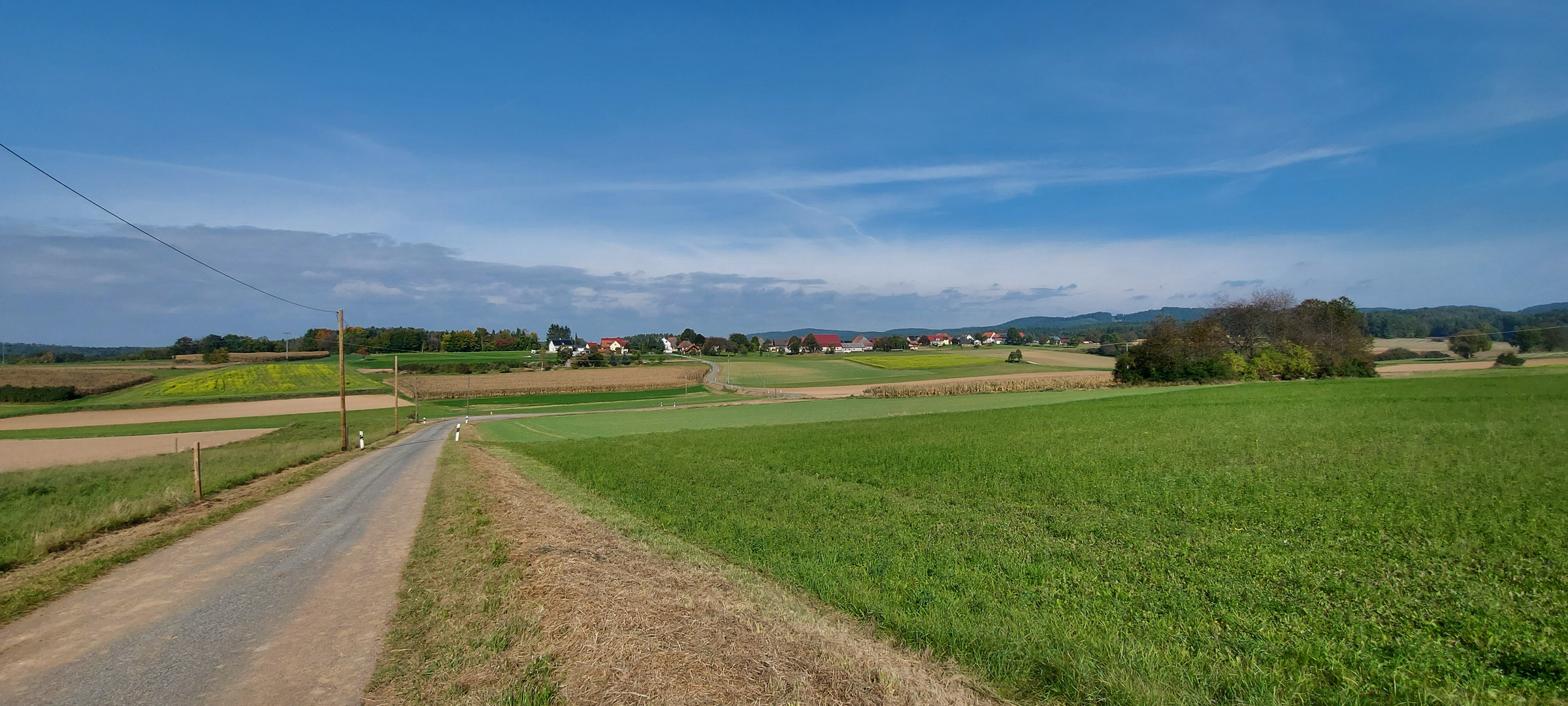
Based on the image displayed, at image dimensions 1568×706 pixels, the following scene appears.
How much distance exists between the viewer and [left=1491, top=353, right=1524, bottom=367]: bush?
6819 centimetres

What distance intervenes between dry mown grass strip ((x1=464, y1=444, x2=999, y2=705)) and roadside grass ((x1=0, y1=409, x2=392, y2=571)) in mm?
10012

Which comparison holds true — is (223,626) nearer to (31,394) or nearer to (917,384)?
(917,384)

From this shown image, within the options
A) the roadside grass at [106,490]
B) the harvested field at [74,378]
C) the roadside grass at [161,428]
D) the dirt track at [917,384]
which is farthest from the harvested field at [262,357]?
the roadside grass at [106,490]

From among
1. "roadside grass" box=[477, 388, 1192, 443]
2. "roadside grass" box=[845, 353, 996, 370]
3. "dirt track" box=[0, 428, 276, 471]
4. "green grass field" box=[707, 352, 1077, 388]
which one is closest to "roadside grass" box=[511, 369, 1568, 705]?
"roadside grass" box=[477, 388, 1192, 443]

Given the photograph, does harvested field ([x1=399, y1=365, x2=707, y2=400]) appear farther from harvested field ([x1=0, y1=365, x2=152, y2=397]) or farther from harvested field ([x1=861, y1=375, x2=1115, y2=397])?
harvested field ([x1=861, y1=375, x2=1115, y2=397])

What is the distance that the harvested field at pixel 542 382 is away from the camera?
8881 cm

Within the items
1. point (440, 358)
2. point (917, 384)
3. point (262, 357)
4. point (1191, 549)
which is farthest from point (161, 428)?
point (440, 358)

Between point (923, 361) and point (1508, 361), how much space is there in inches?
2780

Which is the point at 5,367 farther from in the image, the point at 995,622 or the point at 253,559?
the point at 995,622

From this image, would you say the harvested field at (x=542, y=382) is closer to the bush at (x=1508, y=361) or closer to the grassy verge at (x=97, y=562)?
the grassy verge at (x=97, y=562)

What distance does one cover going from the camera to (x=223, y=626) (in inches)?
277

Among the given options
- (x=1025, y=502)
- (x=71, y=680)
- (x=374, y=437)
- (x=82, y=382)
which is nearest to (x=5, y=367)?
(x=82, y=382)

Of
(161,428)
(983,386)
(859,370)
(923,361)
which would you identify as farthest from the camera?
(923,361)

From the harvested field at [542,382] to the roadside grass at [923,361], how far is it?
109 feet
